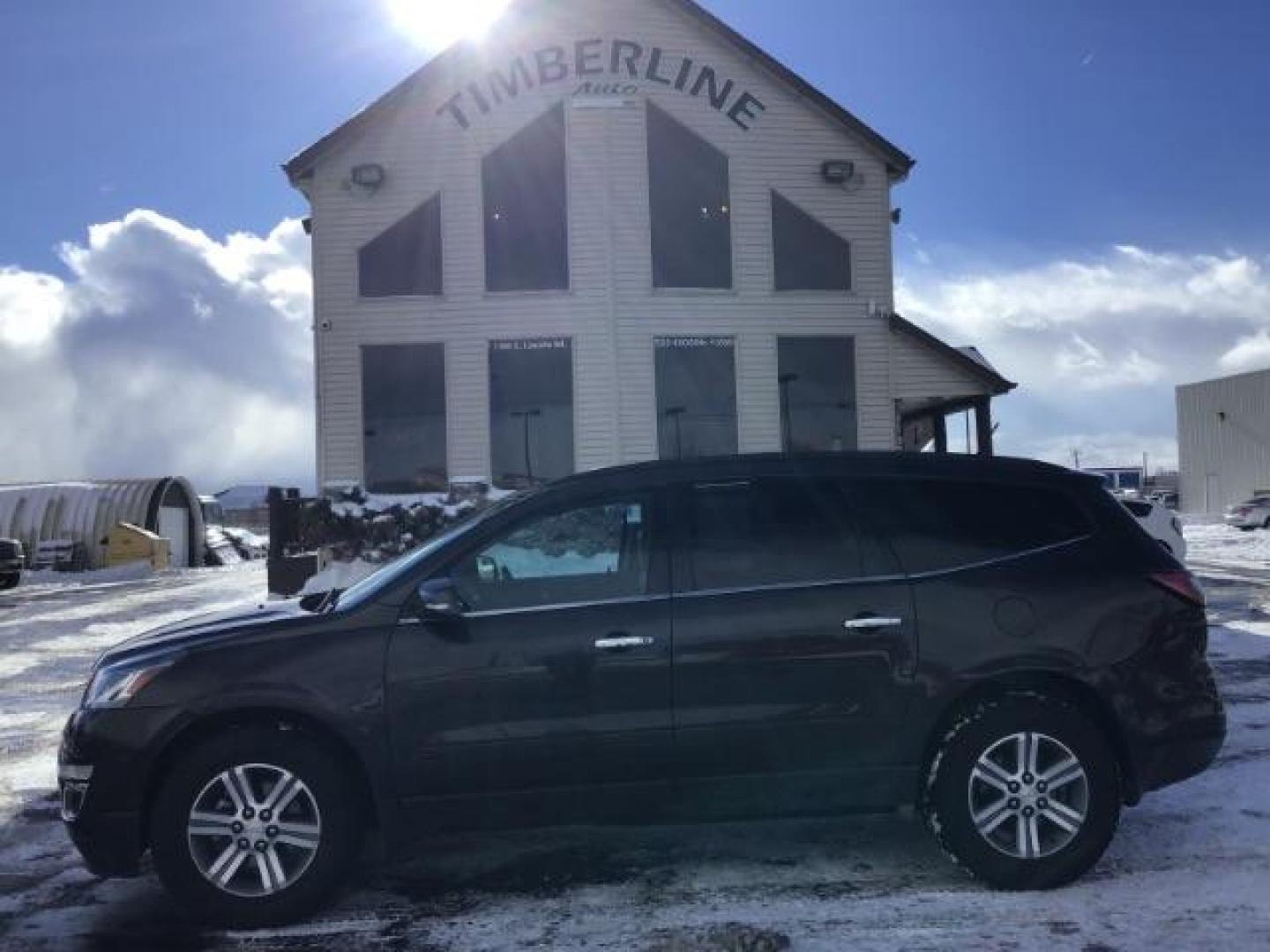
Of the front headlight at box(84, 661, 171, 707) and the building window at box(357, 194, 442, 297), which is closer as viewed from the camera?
the front headlight at box(84, 661, 171, 707)

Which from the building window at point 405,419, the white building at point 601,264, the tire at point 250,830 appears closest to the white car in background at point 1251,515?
the white building at point 601,264

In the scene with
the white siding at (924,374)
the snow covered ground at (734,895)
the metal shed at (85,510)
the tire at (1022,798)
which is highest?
the white siding at (924,374)

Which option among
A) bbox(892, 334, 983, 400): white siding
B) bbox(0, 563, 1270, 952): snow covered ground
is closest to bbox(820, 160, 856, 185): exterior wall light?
bbox(892, 334, 983, 400): white siding

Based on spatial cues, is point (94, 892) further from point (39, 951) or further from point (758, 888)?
point (758, 888)

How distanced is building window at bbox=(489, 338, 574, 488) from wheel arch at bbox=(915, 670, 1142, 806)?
12.8 m

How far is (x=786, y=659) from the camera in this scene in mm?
4504

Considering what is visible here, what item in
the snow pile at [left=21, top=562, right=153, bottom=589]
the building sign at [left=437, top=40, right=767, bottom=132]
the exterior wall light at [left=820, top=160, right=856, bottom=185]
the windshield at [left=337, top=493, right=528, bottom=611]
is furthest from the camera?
the snow pile at [left=21, top=562, right=153, bottom=589]

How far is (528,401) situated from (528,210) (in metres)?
2.99

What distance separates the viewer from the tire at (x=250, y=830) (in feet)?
14.1

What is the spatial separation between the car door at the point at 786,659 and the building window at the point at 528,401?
1267cm

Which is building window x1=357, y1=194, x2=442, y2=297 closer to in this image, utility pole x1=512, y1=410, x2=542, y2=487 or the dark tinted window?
utility pole x1=512, y1=410, x2=542, y2=487

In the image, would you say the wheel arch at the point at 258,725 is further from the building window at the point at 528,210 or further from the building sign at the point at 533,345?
the building window at the point at 528,210

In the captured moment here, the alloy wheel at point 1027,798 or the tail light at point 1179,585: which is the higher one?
the tail light at point 1179,585

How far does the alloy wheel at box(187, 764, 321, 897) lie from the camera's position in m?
4.32
